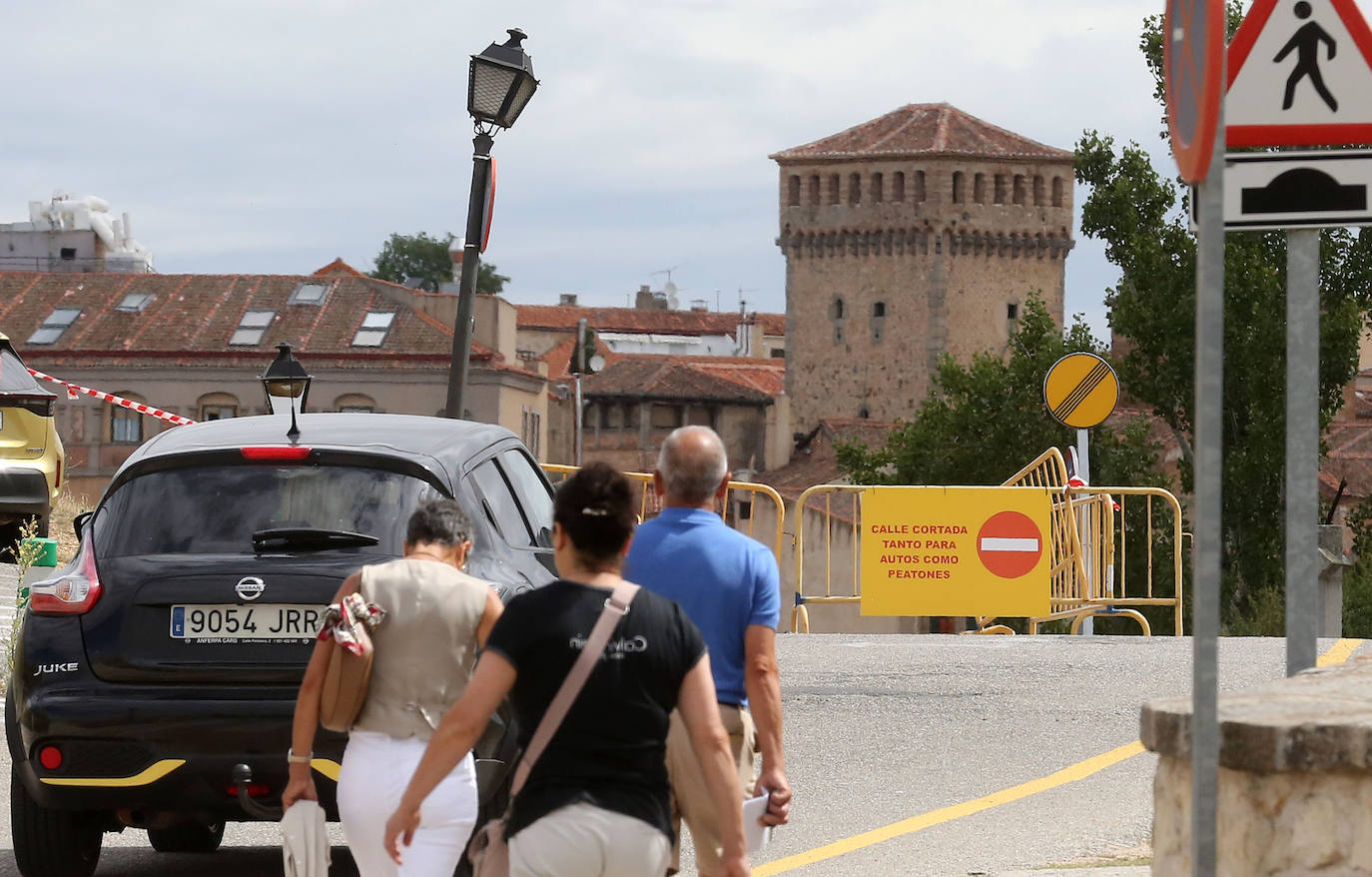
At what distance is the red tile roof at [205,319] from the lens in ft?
285

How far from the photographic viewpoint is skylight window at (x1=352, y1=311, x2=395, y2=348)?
87312 mm

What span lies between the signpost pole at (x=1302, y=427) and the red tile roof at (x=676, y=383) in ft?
351

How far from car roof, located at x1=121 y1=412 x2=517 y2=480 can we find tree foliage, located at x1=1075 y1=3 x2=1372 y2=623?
52742mm

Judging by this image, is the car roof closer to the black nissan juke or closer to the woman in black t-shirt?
the black nissan juke

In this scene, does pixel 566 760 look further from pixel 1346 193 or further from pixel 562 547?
pixel 1346 193

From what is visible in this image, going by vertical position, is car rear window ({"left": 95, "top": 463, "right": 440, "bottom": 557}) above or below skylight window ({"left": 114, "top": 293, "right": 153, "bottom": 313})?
below

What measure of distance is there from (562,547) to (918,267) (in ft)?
364

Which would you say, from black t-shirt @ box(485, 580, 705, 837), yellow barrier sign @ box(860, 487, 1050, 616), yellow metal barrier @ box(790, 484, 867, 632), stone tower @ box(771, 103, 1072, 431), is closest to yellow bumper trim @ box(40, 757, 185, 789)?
black t-shirt @ box(485, 580, 705, 837)

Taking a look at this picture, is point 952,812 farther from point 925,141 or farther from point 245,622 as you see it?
point 925,141

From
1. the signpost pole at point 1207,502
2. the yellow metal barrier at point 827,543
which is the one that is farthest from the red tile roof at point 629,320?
the signpost pole at point 1207,502

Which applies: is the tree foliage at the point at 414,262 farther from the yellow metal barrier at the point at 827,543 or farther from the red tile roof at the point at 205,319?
the yellow metal barrier at the point at 827,543

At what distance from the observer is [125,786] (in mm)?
7270

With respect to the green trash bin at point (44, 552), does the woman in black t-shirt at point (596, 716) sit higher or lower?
higher

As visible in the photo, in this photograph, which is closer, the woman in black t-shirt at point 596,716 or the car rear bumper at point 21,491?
the woman in black t-shirt at point 596,716
